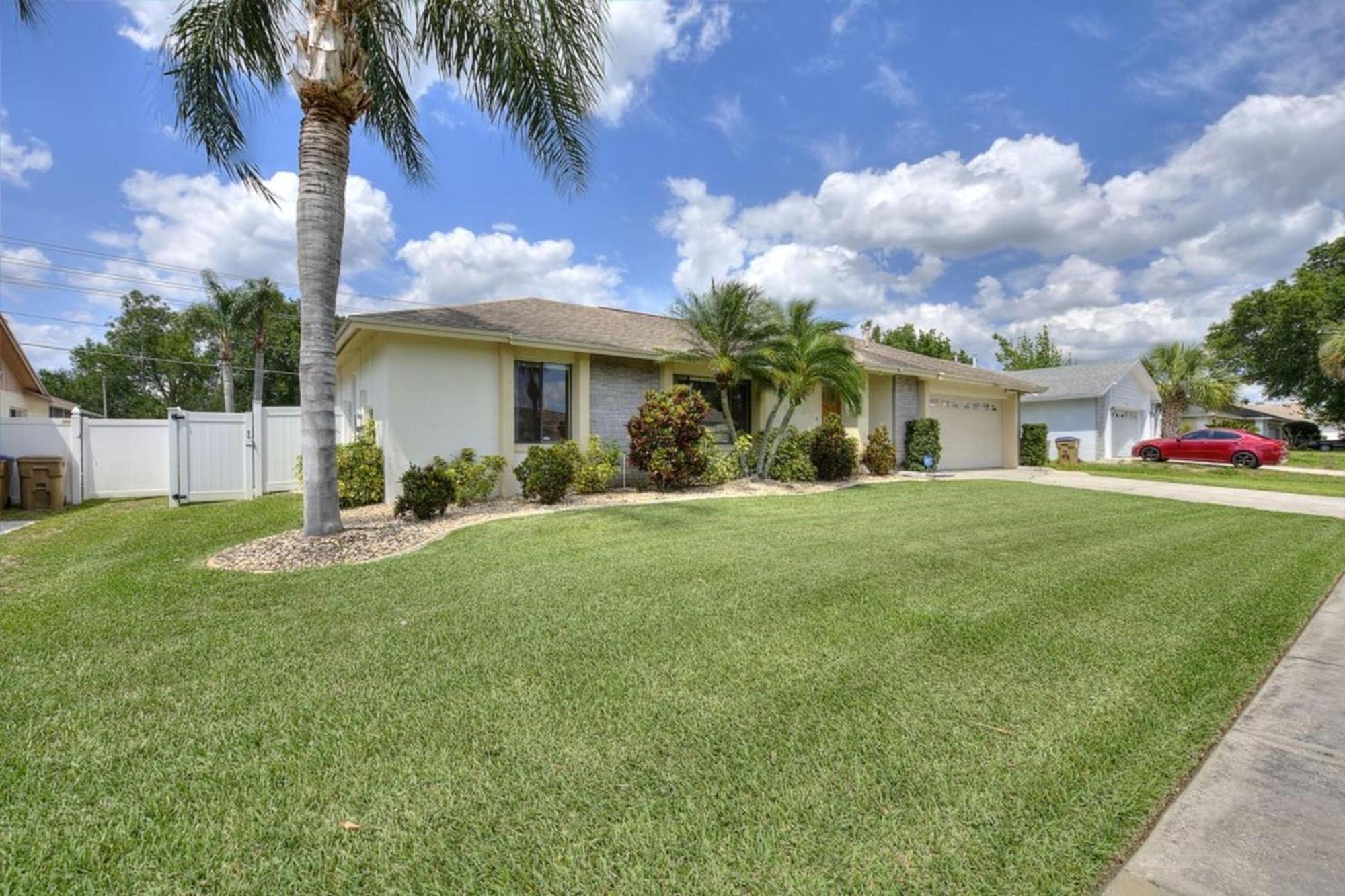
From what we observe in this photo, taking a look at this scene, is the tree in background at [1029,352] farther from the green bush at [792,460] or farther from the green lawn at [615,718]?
the green lawn at [615,718]

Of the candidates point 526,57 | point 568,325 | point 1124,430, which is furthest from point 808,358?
point 1124,430

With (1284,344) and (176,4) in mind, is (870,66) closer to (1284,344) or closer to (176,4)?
(176,4)

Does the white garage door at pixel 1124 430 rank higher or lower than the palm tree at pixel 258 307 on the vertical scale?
lower

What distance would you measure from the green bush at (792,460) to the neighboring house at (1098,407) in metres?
17.2

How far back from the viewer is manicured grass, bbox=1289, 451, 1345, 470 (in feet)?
74.4

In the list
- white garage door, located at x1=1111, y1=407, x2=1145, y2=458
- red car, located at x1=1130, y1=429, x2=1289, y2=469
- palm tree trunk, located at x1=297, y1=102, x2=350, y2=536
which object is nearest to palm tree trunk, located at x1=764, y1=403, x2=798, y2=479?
palm tree trunk, located at x1=297, y1=102, x2=350, y2=536

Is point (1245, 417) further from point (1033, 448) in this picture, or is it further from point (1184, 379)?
point (1033, 448)

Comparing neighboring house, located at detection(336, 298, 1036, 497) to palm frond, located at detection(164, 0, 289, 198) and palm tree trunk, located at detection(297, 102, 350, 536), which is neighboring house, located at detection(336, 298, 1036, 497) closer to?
palm tree trunk, located at detection(297, 102, 350, 536)

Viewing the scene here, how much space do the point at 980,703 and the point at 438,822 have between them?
2.63m

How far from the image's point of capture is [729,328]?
39.5ft

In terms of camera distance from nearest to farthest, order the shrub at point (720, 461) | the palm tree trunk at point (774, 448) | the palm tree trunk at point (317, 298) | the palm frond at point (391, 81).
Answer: the palm tree trunk at point (317, 298) → the palm frond at point (391, 81) → the shrub at point (720, 461) → the palm tree trunk at point (774, 448)

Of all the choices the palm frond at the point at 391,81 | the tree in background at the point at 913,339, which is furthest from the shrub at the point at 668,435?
the tree in background at the point at 913,339

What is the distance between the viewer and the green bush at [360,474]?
10.4m

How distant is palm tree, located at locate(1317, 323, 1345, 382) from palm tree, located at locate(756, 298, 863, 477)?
27.8 metres
